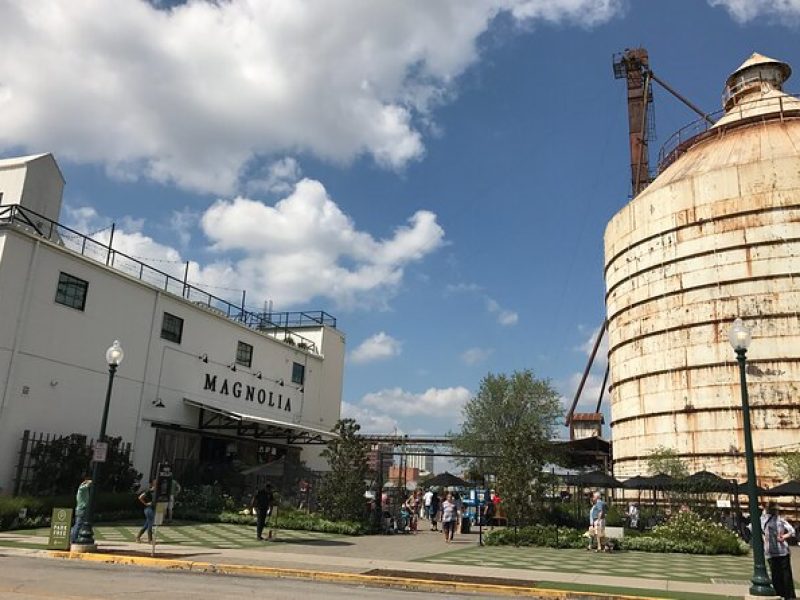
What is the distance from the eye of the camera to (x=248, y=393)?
37188 millimetres

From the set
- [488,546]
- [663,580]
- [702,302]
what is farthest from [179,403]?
[702,302]

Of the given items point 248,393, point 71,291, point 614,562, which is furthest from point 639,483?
point 71,291

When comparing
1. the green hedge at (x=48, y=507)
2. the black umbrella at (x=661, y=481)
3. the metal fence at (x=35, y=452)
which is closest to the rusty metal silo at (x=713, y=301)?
the black umbrella at (x=661, y=481)

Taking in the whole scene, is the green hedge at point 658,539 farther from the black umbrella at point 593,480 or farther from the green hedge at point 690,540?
the black umbrella at point 593,480

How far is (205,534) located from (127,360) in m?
9.88

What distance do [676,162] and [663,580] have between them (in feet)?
121

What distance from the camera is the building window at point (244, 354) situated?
120ft

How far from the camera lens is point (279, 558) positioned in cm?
1641

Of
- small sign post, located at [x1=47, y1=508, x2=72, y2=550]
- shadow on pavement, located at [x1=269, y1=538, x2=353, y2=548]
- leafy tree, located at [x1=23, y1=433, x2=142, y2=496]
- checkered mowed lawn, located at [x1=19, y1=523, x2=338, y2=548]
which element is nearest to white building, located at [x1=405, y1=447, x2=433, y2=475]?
checkered mowed lawn, located at [x1=19, y1=523, x2=338, y2=548]

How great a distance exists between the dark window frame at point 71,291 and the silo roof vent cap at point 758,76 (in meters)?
44.5

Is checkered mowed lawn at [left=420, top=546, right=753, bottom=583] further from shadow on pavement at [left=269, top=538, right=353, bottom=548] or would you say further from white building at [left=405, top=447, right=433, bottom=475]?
white building at [left=405, top=447, right=433, bottom=475]

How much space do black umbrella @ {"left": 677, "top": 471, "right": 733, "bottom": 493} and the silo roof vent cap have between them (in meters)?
29.5

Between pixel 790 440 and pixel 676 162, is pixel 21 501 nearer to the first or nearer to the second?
pixel 790 440

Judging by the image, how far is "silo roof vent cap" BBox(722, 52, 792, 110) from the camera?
153 ft
